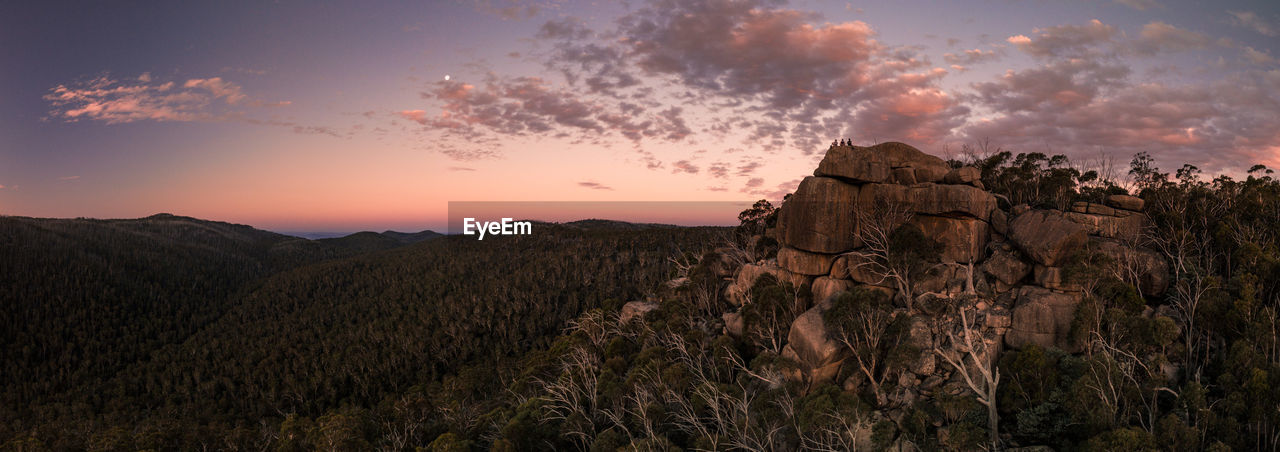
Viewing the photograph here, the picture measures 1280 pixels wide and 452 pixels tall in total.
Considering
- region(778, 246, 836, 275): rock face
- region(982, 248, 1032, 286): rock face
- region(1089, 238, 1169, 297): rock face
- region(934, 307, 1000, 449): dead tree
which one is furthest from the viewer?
region(778, 246, 836, 275): rock face

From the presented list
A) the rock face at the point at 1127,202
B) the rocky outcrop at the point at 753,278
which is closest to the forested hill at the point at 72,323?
the rocky outcrop at the point at 753,278

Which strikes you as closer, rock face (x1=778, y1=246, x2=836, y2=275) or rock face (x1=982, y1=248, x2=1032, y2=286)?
rock face (x1=982, y1=248, x2=1032, y2=286)

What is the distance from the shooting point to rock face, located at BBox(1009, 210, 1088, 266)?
34.3 m

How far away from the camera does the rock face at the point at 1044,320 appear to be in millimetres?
32281

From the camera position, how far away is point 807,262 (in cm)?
4509

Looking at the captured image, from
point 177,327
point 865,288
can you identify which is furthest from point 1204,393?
point 177,327

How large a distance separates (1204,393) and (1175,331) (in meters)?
5.45

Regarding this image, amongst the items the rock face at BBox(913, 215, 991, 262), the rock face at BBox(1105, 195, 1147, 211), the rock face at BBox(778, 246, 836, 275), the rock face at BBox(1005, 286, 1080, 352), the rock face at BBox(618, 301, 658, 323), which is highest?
the rock face at BBox(1105, 195, 1147, 211)

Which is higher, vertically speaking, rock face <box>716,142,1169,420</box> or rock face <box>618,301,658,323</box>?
rock face <box>716,142,1169,420</box>

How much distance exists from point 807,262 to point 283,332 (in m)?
168

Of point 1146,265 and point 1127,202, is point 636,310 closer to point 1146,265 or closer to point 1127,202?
point 1146,265

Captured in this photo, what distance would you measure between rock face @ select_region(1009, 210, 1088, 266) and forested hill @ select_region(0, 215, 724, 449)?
71335 millimetres

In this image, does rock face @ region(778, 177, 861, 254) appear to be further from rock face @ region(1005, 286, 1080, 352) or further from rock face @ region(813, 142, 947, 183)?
rock face @ region(1005, 286, 1080, 352)

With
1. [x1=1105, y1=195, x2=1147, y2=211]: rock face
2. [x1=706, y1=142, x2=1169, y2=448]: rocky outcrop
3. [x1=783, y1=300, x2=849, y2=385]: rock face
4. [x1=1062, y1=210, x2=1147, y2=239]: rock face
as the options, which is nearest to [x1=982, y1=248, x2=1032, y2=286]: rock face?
[x1=706, y1=142, x2=1169, y2=448]: rocky outcrop
